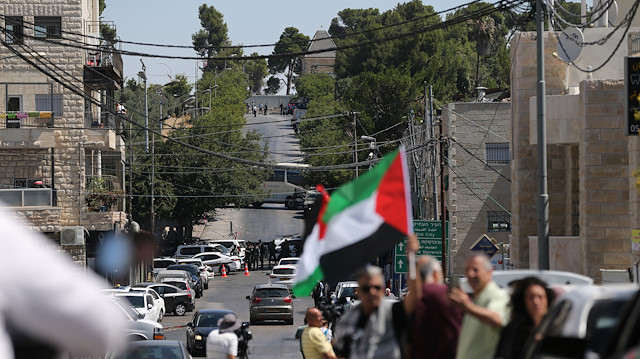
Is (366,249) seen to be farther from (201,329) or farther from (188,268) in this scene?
(188,268)

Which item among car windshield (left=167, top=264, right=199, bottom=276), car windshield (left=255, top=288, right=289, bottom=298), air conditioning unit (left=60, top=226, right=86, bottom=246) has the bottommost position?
car windshield (left=167, top=264, right=199, bottom=276)

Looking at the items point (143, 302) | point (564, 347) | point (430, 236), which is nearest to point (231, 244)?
point (143, 302)

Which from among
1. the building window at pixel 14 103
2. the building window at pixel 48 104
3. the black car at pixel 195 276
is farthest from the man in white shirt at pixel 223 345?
the black car at pixel 195 276

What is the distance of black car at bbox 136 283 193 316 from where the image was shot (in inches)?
1658

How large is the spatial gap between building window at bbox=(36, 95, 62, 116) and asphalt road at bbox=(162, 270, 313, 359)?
405 inches

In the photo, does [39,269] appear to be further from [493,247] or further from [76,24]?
[76,24]

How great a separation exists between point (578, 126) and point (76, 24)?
990 inches

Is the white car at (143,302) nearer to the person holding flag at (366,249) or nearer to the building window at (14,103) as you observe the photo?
the building window at (14,103)

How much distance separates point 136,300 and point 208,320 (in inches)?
253

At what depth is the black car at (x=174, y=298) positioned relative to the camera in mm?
42125

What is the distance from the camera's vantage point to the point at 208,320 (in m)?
28.2

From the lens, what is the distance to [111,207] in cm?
4675

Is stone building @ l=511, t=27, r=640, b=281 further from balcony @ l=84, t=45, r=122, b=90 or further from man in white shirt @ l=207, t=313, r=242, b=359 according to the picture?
balcony @ l=84, t=45, r=122, b=90

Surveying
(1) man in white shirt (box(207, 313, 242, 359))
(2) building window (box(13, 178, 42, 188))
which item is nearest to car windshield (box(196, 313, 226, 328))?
(1) man in white shirt (box(207, 313, 242, 359))
